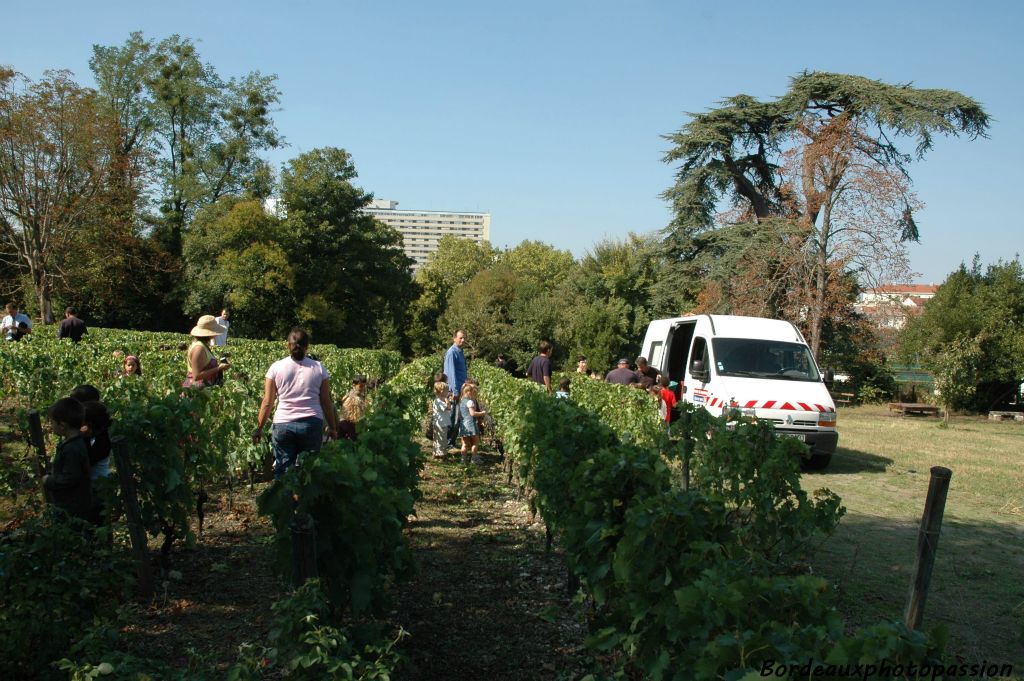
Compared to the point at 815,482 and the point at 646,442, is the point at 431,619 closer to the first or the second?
the point at 646,442

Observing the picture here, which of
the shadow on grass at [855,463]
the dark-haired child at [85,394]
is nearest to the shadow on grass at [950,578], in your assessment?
the shadow on grass at [855,463]

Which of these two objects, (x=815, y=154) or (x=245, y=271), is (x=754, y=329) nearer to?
(x=815, y=154)

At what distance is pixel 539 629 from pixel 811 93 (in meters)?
27.4

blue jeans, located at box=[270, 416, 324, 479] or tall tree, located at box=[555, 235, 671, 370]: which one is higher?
tall tree, located at box=[555, 235, 671, 370]

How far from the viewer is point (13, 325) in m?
16.7

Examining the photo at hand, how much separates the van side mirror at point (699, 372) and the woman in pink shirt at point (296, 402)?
22.3 feet

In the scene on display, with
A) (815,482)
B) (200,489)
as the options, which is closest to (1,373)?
(200,489)

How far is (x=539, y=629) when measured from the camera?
4.96m

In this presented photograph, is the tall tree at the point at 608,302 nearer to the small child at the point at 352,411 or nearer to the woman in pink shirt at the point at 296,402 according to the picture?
the small child at the point at 352,411

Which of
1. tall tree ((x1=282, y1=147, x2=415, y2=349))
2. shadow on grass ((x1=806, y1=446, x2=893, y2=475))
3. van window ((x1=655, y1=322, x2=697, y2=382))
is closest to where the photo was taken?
shadow on grass ((x1=806, y1=446, x2=893, y2=475))

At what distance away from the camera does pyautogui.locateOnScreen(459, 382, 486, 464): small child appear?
1113 centimetres

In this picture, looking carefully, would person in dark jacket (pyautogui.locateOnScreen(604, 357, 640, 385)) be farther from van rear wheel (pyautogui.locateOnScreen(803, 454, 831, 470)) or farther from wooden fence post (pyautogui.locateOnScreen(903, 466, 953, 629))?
wooden fence post (pyautogui.locateOnScreen(903, 466, 953, 629))

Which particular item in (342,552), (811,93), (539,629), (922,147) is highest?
(811,93)

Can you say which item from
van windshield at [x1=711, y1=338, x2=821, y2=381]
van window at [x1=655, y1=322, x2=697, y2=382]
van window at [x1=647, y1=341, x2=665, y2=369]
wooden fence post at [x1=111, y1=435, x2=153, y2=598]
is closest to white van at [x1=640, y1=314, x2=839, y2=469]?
van windshield at [x1=711, y1=338, x2=821, y2=381]
